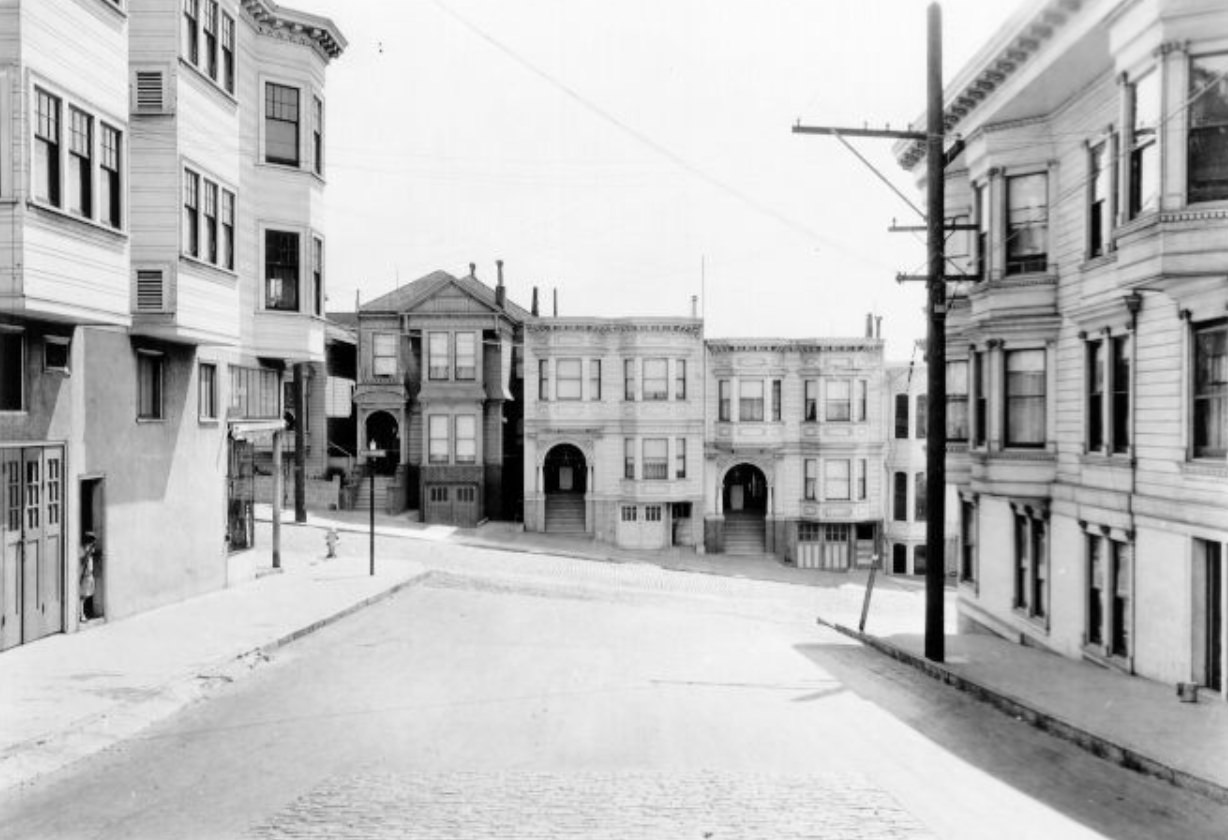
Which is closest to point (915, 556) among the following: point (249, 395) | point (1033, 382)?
point (1033, 382)

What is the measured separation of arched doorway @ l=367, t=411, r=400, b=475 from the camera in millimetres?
46188

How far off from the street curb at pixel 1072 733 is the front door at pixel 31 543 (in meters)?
12.9

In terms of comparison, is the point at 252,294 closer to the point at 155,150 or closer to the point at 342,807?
the point at 155,150

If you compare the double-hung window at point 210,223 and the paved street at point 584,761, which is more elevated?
the double-hung window at point 210,223

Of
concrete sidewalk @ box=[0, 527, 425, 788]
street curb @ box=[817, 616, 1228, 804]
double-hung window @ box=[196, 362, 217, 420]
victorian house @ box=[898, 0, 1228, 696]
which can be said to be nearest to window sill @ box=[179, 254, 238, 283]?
double-hung window @ box=[196, 362, 217, 420]

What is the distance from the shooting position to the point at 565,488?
4878 cm

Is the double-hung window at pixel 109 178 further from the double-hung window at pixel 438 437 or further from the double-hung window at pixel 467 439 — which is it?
the double-hung window at pixel 467 439

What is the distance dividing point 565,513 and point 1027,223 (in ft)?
96.9

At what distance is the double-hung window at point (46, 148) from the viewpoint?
13688mm

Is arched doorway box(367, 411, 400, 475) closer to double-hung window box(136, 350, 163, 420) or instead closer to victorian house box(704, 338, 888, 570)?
victorian house box(704, 338, 888, 570)

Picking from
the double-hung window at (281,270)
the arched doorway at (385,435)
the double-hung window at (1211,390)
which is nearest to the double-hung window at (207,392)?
the double-hung window at (281,270)

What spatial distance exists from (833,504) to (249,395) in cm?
2831

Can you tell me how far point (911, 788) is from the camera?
8.57m

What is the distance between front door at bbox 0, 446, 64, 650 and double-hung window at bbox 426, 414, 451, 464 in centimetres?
2904
